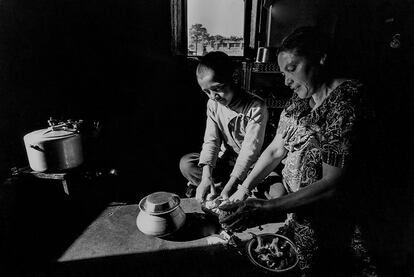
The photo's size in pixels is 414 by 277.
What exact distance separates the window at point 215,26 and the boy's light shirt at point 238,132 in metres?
1.65

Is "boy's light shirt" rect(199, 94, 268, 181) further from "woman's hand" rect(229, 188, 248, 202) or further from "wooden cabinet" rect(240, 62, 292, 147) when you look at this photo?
"wooden cabinet" rect(240, 62, 292, 147)

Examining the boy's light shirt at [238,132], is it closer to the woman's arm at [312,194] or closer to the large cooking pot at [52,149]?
the woman's arm at [312,194]

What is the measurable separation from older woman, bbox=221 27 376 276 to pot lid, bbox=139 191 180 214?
29.2 inches

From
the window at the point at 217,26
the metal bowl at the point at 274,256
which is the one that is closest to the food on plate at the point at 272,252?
the metal bowl at the point at 274,256

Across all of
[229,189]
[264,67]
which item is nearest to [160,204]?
[229,189]

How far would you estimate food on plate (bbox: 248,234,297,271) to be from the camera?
206 centimetres

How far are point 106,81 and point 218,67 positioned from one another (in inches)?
96.5

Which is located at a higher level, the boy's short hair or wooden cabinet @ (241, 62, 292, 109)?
the boy's short hair

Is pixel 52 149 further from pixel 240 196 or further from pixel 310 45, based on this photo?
pixel 310 45

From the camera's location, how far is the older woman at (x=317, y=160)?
1626 mm

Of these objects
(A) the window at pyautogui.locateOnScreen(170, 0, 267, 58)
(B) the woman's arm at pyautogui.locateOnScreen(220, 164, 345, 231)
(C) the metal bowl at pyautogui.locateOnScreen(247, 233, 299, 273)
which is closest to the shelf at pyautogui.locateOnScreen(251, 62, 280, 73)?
(A) the window at pyautogui.locateOnScreen(170, 0, 267, 58)

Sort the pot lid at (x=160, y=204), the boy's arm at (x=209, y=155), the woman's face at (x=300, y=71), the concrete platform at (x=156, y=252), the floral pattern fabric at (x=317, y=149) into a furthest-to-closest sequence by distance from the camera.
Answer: the boy's arm at (x=209, y=155) → the pot lid at (x=160, y=204) → the concrete platform at (x=156, y=252) → the woman's face at (x=300, y=71) → the floral pattern fabric at (x=317, y=149)

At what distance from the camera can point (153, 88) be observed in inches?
179

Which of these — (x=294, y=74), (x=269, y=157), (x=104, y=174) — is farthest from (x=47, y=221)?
(x=294, y=74)
